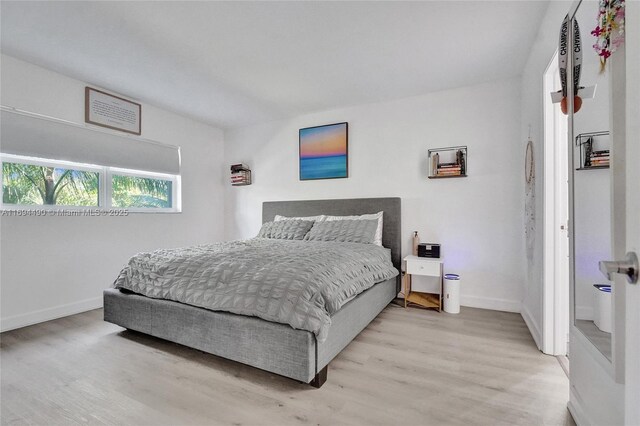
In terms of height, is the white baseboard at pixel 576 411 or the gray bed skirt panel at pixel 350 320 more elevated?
the gray bed skirt panel at pixel 350 320

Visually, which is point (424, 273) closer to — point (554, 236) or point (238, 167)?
point (554, 236)

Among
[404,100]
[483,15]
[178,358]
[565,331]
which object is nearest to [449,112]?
[404,100]

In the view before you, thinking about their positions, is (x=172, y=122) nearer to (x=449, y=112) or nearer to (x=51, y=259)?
(x=51, y=259)

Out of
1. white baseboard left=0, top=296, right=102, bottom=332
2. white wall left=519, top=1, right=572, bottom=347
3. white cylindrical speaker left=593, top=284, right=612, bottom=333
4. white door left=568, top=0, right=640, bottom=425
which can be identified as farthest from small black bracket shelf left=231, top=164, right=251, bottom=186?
white cylindrical speaker left=593, top=284, right=612, bottom=333

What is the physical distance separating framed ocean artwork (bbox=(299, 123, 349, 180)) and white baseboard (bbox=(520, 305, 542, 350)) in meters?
2.43

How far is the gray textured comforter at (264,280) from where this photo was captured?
1.60 m

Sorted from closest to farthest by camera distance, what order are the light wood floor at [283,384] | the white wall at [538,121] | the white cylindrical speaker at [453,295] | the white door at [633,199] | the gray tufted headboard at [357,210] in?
the white door at [633,199]
the light wood floor at [283,384]
the white wall at [538,121]
the white cylindrical speaker at [453,295]
the gray tufted headboard at [357,210]

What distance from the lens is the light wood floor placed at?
1377 millimetres

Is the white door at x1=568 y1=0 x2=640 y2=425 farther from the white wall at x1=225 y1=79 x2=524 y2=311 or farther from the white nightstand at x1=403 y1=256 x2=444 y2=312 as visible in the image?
the white wall at x1=225 y1=79 x2=524 y2=311

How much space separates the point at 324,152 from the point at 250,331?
2.71 m

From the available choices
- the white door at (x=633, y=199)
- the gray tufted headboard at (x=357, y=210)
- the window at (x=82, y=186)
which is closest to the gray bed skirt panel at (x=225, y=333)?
the white door at (x=633, y=199)

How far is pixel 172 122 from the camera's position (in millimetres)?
3861

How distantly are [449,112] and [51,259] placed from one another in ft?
14.9

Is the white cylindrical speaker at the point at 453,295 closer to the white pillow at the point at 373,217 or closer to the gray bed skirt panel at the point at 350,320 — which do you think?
the gray bed skirt panel at the point at 350,320
